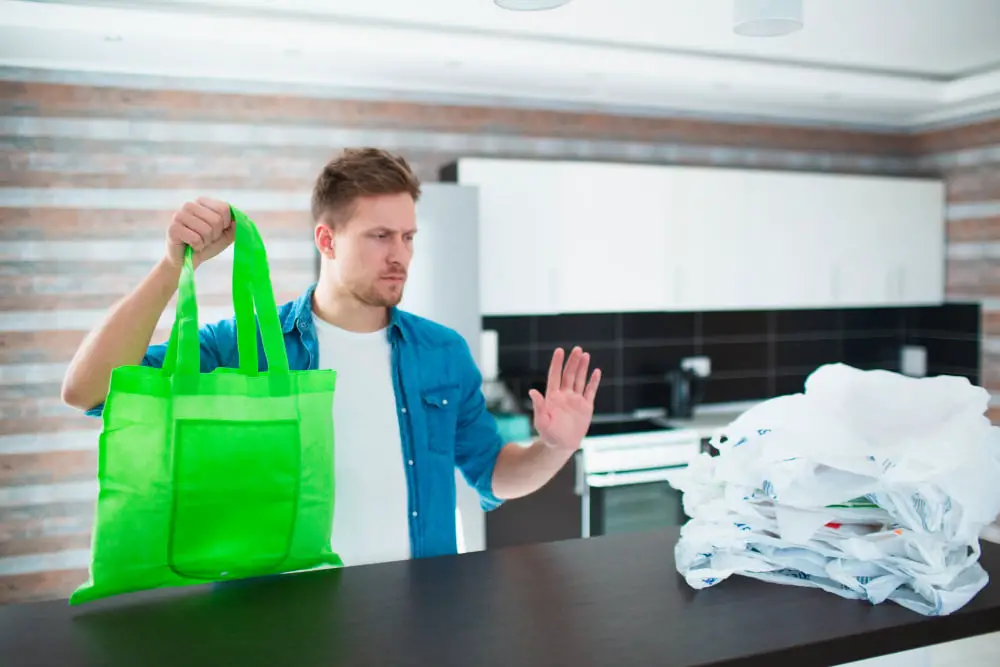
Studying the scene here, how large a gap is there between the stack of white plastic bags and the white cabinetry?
2.94 meters

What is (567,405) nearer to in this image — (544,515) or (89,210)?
(544,515)

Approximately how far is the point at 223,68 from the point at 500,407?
2.05 meters

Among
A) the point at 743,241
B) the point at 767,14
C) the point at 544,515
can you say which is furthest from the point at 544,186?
the point at 767,14

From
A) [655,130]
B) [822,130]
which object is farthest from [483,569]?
[822,130]

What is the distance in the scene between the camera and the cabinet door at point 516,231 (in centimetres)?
413

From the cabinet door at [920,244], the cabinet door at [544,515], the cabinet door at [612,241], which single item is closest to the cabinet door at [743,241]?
the cabinet door at [612,241]

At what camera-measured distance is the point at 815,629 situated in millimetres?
1025

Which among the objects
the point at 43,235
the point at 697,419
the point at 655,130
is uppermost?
the point at 655,130

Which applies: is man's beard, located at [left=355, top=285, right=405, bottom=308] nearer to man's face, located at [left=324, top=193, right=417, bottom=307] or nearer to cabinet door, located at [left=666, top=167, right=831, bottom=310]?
man's face, located at [left=324, top=193, right=417, bottom=307]

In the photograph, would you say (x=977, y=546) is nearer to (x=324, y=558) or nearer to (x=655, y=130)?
(x=324, y=558)

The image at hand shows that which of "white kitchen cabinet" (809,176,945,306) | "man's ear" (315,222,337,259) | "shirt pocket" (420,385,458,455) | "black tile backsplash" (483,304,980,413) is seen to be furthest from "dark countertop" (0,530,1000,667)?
"white kitchen cabinet" (809,176,945,306)

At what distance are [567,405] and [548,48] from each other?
2.72m

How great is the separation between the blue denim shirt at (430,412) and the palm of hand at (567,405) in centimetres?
42

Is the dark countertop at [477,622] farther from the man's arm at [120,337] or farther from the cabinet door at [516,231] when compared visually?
the cabinet door at [516,231]
